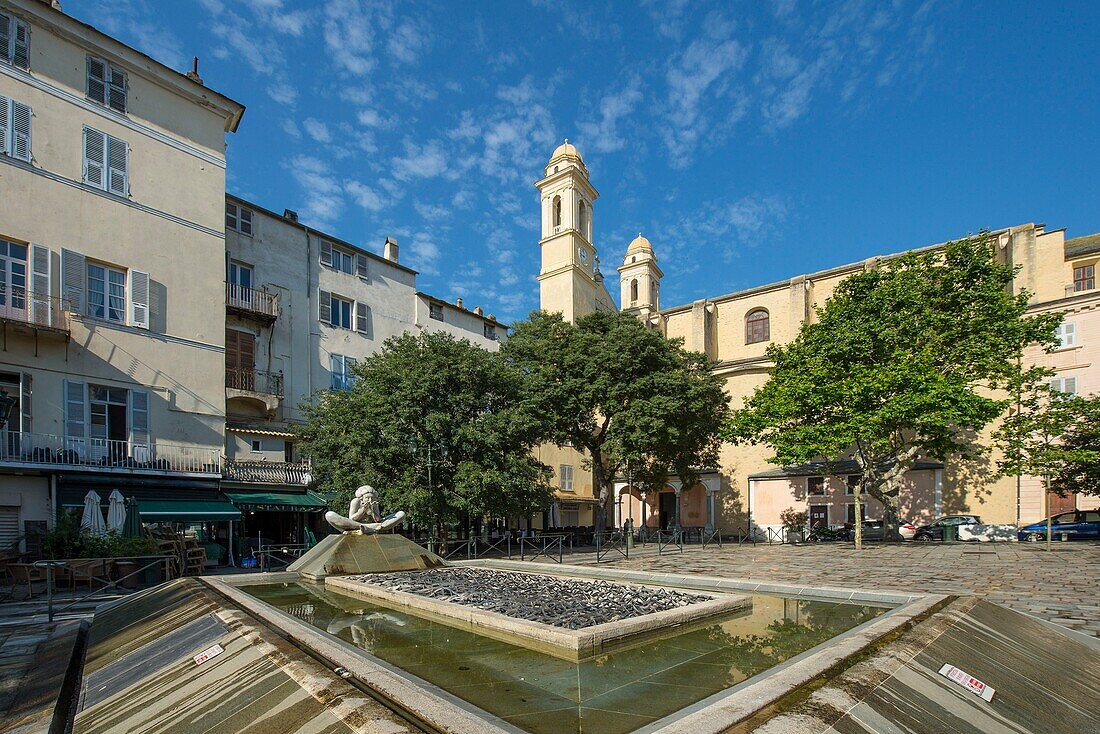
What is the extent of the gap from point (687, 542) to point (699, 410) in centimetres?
951

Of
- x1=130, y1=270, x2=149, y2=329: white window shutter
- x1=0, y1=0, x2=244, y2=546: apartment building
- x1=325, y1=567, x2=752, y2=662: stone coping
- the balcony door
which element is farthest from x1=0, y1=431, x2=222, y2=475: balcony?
x1=325, y1=567, x2=752, y2=662: stone coping

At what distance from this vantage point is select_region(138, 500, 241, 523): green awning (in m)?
20.2

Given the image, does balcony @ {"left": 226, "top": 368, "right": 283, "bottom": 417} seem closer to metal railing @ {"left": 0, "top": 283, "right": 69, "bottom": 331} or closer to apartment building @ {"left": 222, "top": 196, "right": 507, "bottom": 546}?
apartment building @ {"left": 222, "top": 196, "right": 507, "bottom": 546}

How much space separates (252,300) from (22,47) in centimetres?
1095

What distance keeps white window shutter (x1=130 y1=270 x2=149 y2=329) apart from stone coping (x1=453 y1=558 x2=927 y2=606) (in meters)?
16.1

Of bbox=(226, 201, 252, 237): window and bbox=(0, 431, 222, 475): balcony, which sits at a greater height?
bbox=(226, 201, 252, 237): window

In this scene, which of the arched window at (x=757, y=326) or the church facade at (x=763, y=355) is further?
the arched window at (x=757, y=326)

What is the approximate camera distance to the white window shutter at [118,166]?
22125mm

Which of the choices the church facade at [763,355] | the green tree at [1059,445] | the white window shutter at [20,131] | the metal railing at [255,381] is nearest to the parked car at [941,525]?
the church facade at [763,355]

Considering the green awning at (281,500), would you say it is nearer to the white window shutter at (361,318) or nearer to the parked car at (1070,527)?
the white window shutter at (361,318)

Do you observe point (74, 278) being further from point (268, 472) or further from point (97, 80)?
point (268, 472)

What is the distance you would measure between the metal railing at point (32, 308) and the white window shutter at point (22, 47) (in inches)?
289

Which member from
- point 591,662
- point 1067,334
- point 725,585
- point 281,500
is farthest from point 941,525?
point 591,662

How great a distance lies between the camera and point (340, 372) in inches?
1221
